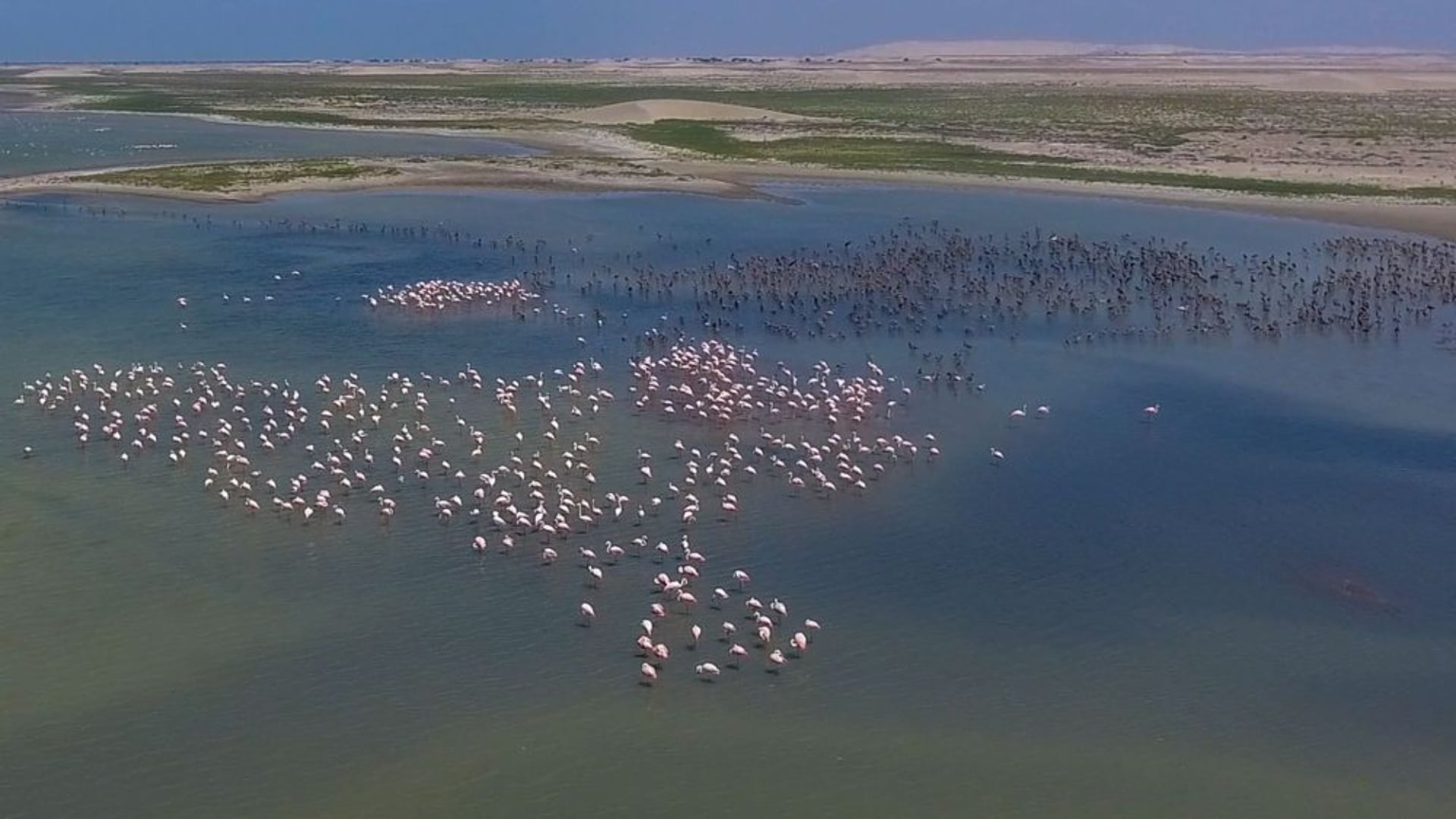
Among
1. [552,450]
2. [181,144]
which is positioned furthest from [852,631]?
[181,144]

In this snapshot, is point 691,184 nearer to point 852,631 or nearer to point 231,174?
point 231,174

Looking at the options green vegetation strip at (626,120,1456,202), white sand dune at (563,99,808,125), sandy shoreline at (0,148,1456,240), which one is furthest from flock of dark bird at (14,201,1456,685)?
white sand dune at (563,99,808,125)

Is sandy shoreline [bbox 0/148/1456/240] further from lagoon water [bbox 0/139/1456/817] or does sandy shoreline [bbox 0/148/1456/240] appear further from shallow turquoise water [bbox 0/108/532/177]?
lagoon water [bbox 0/139/1456/817]

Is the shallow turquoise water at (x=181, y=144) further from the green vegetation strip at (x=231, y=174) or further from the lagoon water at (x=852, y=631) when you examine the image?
the lagoon water at (x=852, y=631)

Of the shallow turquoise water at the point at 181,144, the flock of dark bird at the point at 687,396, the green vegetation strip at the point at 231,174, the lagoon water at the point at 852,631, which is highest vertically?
the shallow turquoise water at the point at 181,144

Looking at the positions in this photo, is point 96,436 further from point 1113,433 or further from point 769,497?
point 1113,433

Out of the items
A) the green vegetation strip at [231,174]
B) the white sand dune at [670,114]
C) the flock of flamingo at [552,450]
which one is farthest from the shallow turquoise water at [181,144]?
the flock of flamingo at [552,450]
